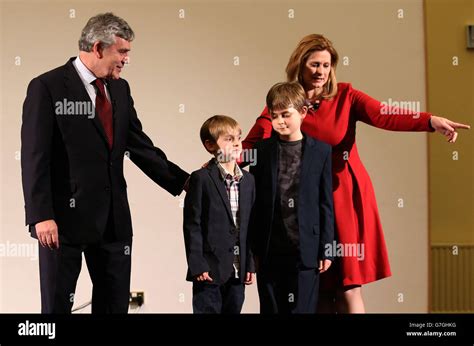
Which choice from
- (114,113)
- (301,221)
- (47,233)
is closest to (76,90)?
(114,113)

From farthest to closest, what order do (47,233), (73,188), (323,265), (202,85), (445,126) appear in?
(202,85)
(445,126)
(323,265)
(73,188)
(47,233)

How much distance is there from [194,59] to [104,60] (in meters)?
0.70

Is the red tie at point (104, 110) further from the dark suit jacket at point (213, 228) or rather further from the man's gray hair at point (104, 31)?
the dark suit jacket at point (213, 228)

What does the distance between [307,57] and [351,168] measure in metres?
0.68

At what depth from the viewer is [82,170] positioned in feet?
14.0

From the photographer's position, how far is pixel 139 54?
489cm

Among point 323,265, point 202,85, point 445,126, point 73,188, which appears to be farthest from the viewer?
point 202,85

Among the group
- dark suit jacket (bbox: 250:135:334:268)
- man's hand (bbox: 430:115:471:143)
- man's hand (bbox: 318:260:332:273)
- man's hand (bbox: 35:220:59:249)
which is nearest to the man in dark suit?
man's hand (bbox: 35:220:59:249)

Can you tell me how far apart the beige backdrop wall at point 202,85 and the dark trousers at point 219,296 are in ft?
1.99

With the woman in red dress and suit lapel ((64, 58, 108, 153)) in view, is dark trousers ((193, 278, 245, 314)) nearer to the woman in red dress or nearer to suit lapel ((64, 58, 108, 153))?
the woman in red dress

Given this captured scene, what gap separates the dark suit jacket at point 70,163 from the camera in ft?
13.6

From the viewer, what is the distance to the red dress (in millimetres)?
4469

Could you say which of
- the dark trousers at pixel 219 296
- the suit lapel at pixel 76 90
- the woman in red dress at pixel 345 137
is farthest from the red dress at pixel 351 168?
the suit lapel at pixel 76 90

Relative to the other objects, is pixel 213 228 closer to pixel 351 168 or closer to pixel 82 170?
pixel 82 170
